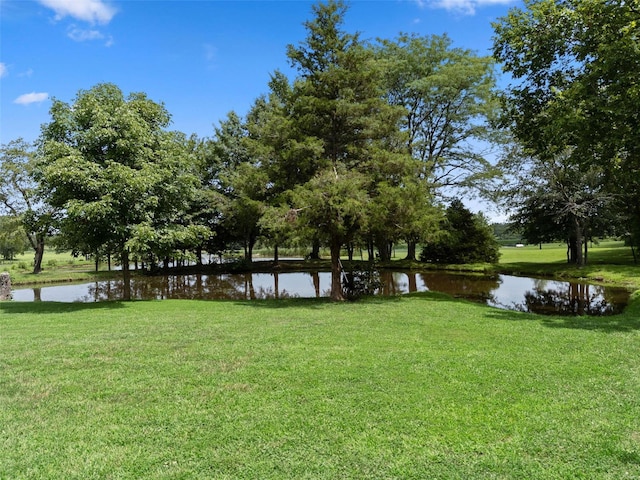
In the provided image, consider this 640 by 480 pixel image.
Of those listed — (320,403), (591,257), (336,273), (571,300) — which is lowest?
(571,300)

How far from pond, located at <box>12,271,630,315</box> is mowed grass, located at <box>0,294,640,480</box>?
7.78 m

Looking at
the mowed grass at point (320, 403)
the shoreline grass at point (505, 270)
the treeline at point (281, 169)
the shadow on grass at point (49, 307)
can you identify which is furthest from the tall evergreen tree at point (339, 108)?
the shoreline grass at point (505, 270)

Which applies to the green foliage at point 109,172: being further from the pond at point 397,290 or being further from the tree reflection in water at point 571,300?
the tree reflection in water at point 571,300

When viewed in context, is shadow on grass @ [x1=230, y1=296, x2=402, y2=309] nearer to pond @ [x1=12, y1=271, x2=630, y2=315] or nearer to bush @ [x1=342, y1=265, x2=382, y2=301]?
bush @ [x1=342, y1=265, x2=382, y2=301]

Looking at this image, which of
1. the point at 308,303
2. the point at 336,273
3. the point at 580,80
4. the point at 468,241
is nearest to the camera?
the point at 580,80

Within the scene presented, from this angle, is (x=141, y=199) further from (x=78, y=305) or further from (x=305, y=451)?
(x=305, y=451)

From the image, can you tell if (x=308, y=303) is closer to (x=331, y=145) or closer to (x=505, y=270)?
(x=331, y=145)

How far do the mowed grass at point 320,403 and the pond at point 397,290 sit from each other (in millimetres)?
7779

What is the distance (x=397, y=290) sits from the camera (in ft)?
66.8

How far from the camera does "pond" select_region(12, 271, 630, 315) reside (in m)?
15.9

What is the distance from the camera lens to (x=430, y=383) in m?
5.14

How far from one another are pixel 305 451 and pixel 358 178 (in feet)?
33.3

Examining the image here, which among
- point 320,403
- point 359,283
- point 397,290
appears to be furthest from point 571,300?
point 320,403

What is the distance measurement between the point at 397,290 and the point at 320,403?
16.3 metres
